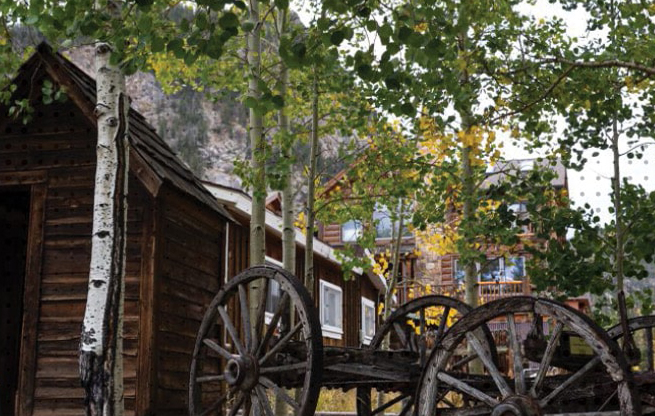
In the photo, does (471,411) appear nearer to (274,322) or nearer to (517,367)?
(517,367)

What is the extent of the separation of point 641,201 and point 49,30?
6098mm

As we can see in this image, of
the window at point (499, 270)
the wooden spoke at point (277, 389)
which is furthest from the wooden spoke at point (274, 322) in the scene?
the window at point (499, 270)

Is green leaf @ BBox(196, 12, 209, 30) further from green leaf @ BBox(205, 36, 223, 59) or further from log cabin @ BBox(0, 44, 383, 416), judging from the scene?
log cabin @ BBox(0, 44, 383, 416)

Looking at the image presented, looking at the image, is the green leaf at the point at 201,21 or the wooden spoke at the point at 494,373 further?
the green leaf at the point at 201,21

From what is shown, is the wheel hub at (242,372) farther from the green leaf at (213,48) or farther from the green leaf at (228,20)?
the green leaf at (228,20)

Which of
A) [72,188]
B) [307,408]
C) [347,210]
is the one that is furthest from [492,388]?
[347,210]

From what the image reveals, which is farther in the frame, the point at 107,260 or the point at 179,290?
the point at 179,290

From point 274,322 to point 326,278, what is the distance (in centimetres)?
1552

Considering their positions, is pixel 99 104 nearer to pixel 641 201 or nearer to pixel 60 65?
pixel 60 65

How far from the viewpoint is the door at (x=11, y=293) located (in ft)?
36.3

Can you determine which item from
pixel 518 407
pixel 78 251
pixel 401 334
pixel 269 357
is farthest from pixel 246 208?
pixel 518 407

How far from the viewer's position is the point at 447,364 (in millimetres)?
5668

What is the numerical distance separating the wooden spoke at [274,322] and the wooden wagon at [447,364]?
13 mm

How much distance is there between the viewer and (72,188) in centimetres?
934
